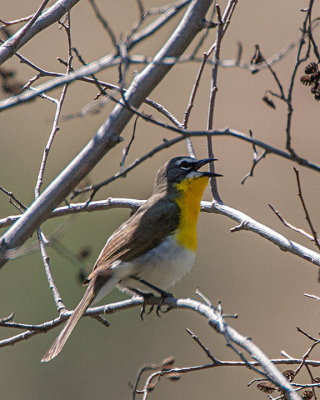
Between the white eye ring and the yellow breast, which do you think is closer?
the yellow breast

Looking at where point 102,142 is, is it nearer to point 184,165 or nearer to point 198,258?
point 184,165

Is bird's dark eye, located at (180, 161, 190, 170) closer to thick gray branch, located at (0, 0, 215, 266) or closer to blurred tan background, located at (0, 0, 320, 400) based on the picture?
thick gray branch, located at (0, 0, 215, 266)

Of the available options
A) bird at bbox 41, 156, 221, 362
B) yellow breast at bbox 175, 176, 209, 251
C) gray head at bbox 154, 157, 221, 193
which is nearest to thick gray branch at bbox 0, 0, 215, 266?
bird at bbox 41, 156, 221, 362

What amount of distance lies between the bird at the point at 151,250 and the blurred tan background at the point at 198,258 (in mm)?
3324

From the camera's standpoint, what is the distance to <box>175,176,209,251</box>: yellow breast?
4.58 metres

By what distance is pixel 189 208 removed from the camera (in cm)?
477

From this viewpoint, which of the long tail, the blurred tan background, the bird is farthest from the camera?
the blurred tan background

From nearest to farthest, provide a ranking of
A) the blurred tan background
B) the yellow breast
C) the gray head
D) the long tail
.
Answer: the long tail
the yellow breast
the gray head
the blurred tan background

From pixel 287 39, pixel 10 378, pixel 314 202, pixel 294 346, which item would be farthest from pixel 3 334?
pixel 287 39

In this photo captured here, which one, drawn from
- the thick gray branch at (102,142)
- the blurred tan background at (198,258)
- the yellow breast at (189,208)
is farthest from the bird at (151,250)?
the blurred tan background at (198,258)

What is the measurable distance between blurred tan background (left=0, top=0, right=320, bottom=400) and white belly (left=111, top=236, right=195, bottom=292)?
357cm

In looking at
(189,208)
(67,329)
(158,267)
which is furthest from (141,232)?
(67,329)

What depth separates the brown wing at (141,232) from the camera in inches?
173

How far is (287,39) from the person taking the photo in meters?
11.7
